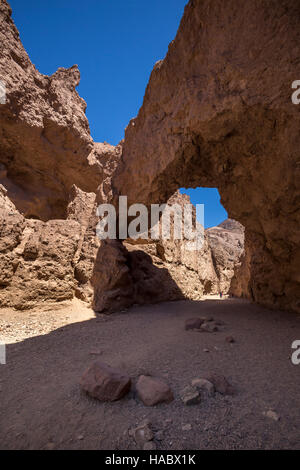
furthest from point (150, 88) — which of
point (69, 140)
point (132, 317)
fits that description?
point (69, 140)

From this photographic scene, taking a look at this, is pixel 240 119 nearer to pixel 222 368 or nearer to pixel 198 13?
pixel 198 13

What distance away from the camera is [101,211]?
643 centimetres

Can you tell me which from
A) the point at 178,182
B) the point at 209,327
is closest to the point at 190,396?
the point at 209,327

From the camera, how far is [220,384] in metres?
1.64

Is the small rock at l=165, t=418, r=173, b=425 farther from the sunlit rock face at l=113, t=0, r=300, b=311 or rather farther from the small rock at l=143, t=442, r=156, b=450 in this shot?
the sunlit rock face at l=113, t=0, r=300, b=311

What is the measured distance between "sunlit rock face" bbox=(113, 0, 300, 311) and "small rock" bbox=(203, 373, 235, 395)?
2.90 metres

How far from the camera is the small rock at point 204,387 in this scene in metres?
1.57

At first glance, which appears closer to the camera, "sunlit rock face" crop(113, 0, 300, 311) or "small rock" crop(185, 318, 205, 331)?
"sunlit rock face" crop(113, 0, 300, 311)

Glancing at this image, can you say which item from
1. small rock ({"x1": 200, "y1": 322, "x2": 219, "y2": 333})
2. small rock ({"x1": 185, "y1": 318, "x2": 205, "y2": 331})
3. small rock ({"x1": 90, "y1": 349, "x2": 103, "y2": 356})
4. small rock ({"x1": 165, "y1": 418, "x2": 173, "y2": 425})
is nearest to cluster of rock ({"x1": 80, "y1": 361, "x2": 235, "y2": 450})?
small rock ({"x1": 165, "y1": 418, "x2": 173, "y2": 425})

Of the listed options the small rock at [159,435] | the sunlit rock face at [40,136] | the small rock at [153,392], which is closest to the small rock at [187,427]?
the small rock at [159,435]

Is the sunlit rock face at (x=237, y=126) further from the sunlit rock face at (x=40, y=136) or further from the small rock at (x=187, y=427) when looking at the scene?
the sunlit rock face at (x=40, y=136)

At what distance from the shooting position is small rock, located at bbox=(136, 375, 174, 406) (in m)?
1.50

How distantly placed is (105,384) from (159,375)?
0.50 meters

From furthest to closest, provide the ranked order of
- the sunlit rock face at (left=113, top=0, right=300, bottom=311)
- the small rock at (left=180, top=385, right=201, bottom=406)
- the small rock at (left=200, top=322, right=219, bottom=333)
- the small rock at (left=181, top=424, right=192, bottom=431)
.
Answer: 1. the small rock at (left=200, top=322, right=219, bottom=333)
2. the sunlit rock face at (left=113, top=0, right=300, bottom=311)
3. the small rock at (left=180, top=385, right=201, bottom=406)
4. the small rock at (left=181, top=424, right=192, bottom=431)
